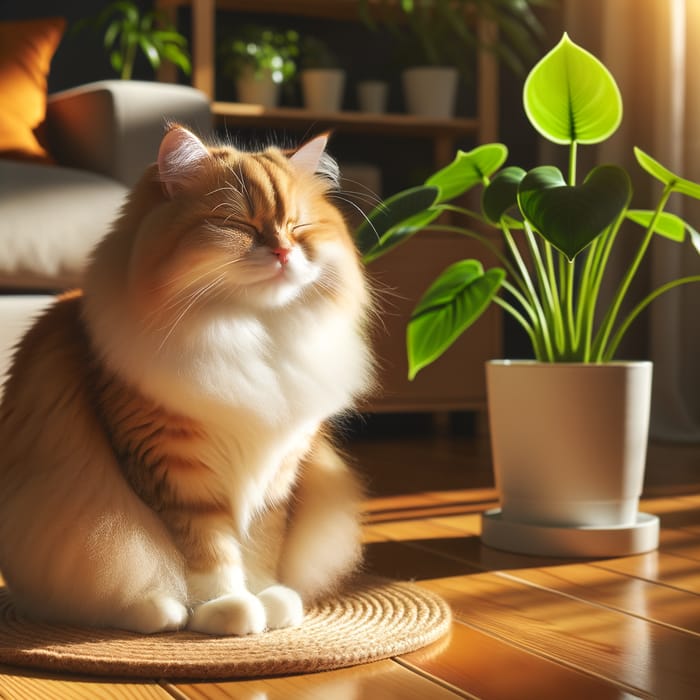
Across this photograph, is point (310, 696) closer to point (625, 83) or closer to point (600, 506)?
point (600, 506)

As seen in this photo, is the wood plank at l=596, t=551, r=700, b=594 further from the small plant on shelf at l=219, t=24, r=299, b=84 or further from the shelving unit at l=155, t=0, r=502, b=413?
the small plant on shelf at l=219, t=24, r=299, b=84

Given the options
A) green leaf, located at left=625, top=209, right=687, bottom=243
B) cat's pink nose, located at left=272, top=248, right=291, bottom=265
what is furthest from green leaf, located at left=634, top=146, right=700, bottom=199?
cat's pink nose, located at left=272, top=248, right=291, bottom=265

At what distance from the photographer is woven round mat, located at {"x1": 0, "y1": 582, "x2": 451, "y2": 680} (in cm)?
97

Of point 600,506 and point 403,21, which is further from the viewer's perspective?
point 403,21

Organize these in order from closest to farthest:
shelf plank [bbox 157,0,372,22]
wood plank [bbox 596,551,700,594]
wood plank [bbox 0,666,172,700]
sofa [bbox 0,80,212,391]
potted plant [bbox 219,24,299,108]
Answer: wood plank [bbox 0,666,172,700]
wood plank [bbox 596,551,700,594]
sofa [bbox 0,80,212,391]
potted plant [bbox 219,24,299,108]
shelf plank [bbox 157,0,372,22]

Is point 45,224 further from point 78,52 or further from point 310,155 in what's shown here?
point 78,52

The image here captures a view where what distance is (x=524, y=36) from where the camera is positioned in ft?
9.35

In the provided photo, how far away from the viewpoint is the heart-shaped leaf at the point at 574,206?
1206 millimetres

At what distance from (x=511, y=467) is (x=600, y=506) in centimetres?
14

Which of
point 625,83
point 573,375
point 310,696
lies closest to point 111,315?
point 310,696

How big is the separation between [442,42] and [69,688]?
248 cm

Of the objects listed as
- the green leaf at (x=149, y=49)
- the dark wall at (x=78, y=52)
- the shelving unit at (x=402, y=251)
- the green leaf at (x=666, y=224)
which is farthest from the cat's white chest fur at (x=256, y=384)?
the dark wall at (x=78, y=52)

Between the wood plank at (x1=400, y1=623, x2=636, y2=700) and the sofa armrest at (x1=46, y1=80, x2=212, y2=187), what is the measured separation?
1.37m

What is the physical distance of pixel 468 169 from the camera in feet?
5.06
